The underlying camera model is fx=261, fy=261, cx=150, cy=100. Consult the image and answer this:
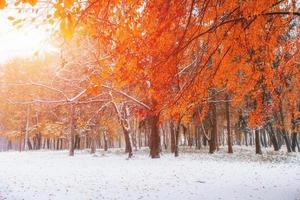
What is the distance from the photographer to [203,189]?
884 cm

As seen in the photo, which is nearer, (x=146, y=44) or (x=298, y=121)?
(x=146, y=44)

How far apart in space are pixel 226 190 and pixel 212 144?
671 inches

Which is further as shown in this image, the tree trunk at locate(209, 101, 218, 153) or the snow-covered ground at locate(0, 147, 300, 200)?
the tree trunk at locate(209, 101, 218, 153)

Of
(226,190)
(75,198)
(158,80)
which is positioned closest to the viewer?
(158,80)

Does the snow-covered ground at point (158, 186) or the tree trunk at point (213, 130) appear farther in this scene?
the tree trunk at point (213, 130)

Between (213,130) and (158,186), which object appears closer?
(158,186)

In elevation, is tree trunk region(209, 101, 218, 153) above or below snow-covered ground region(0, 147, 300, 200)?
above

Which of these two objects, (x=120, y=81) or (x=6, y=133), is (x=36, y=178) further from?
(x=6, y=133)

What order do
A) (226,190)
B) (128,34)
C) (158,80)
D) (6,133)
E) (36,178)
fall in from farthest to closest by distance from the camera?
(6,133) → (36,178) → (226,190) → (158,80) → (128,34)

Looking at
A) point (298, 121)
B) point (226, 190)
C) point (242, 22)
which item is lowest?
point (226, 190)

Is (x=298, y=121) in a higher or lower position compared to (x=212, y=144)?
higher

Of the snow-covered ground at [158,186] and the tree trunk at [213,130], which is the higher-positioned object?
the tree trunk at [213,130]

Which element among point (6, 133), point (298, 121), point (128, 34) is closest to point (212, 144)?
point (298, 121)

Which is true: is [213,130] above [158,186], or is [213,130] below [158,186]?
above
